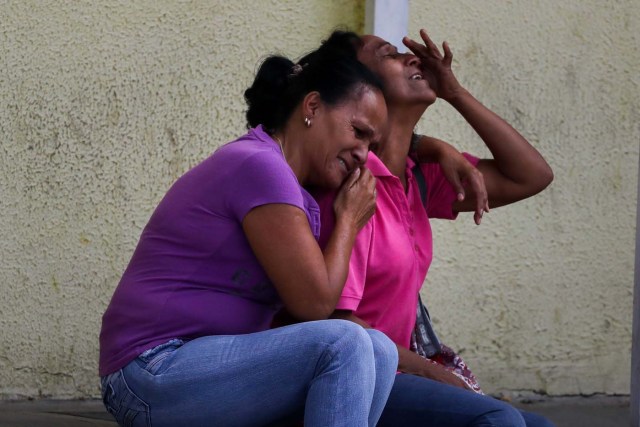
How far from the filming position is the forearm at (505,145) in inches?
140

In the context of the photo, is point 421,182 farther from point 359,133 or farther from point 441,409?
point 441,409

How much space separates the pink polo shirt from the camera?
9.68 ft

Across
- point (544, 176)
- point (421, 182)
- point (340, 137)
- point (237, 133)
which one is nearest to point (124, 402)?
point (340, 137)

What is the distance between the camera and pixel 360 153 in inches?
116

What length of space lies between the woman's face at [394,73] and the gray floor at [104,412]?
171 cm

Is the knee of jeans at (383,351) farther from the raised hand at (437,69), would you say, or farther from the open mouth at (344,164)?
the raised hand at (437,69)

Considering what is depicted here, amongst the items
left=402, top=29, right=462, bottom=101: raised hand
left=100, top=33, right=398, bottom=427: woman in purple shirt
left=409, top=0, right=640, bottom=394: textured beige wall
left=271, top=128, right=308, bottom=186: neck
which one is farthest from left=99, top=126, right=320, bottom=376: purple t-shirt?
left=409, top=0, right=640, bottom=394: textured beige wall

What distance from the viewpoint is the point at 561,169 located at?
4.79m

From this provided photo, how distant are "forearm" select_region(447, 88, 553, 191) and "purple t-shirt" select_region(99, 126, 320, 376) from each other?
38.9 inches

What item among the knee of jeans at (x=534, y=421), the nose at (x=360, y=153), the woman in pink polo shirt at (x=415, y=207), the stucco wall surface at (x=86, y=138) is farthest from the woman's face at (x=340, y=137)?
the stucco wall surface at (x=86, y=138)

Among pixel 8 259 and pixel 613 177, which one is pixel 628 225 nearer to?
pixel 613 177

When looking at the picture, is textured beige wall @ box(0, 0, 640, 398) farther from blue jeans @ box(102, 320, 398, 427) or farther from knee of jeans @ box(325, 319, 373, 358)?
knee of jeans @ box(325, 319, 373, 358)

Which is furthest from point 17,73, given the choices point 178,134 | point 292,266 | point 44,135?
point 292,266

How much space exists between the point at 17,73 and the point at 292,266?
1907 millimetres
